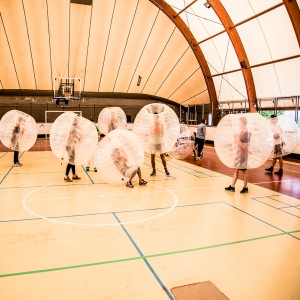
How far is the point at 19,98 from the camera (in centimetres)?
2673

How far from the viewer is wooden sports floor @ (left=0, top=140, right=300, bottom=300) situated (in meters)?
3.29

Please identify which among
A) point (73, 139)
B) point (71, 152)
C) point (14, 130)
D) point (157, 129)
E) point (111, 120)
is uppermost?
point (111, 120)

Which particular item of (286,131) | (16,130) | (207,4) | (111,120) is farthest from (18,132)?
(207,4)

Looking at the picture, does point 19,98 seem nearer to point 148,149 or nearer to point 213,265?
point 148,149

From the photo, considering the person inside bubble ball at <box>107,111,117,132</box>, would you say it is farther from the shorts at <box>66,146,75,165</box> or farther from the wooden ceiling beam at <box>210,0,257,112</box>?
the wooden ceiling beam at <box>210,0,257,112</box>

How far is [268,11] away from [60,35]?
46.3 feet

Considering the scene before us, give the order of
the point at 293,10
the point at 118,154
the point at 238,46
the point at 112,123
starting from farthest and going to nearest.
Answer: the point at 238,46
the point at 293,10
the point at 112,123
the point at 118,154

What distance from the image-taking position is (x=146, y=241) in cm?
450

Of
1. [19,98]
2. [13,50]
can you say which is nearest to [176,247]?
[13,50]

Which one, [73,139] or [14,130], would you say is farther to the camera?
[14,130]

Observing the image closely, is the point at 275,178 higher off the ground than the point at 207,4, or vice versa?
the point at 207,4

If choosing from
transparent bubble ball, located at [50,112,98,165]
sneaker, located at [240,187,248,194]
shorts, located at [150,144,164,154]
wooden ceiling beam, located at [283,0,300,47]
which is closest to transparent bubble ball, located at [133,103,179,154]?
shorts, located at [150,144,164,154]

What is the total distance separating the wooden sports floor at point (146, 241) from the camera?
10.8 ft

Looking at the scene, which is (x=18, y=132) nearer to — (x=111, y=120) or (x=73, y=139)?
(x=111, y=120)
